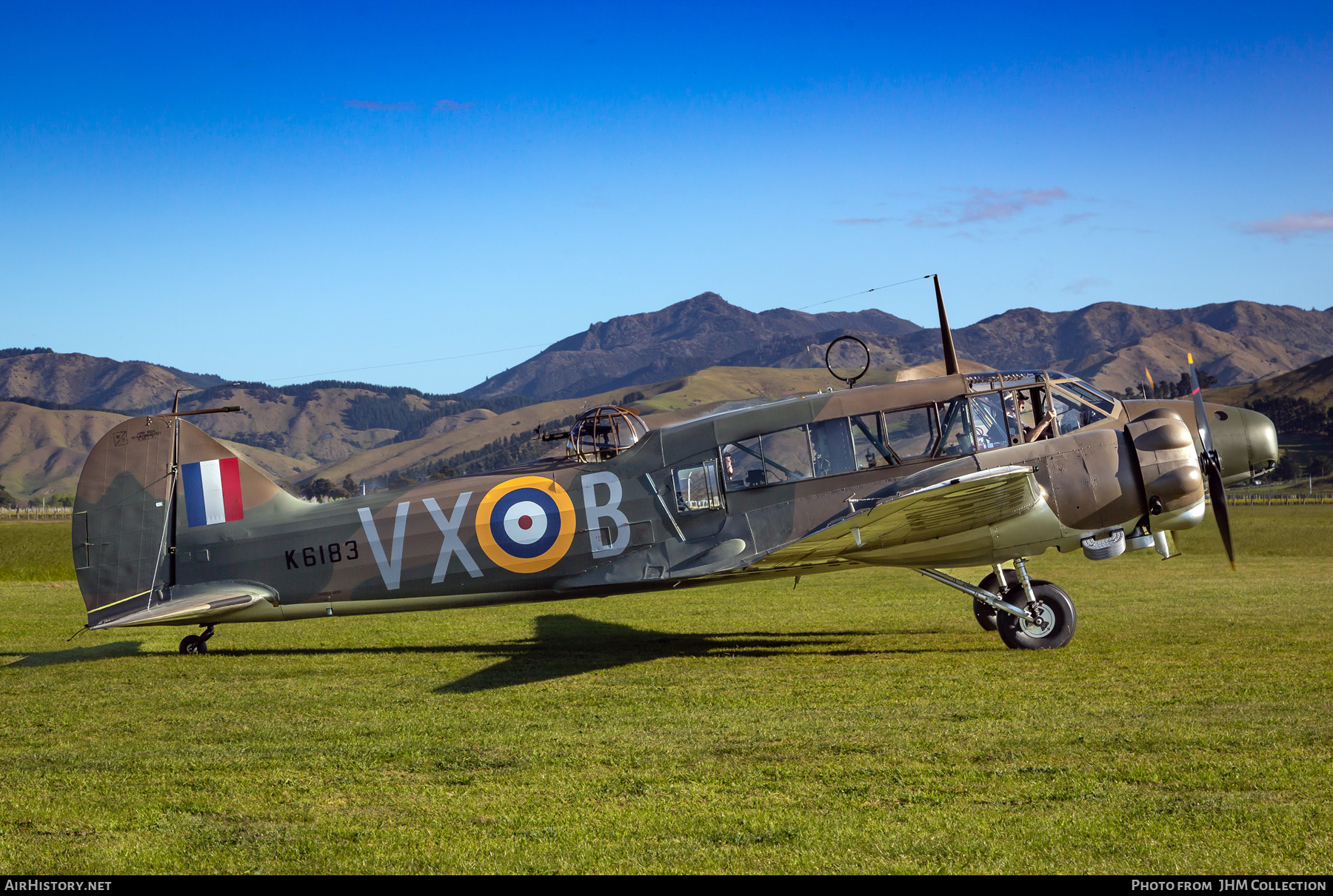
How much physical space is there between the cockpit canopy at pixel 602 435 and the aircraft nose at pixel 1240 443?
7273 millimetres

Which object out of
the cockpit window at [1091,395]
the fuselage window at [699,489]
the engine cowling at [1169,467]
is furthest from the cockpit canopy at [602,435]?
the engine cowling at [1169,467]

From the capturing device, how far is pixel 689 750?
7715 mm

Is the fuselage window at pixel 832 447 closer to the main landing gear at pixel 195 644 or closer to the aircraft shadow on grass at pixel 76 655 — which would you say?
the main landing gear at pixel 195 644

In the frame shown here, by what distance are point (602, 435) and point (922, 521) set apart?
450cm

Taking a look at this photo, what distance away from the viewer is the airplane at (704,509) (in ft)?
38.4

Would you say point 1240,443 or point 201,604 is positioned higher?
point 201,604

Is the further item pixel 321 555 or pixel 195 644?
pixel 195 644

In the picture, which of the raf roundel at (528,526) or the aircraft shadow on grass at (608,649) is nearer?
the aircraft shadow on grass at (608,649)

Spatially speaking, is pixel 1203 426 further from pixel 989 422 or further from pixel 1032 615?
pixel 1032 615

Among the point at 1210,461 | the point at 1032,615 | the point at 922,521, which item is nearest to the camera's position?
the point at 922,521

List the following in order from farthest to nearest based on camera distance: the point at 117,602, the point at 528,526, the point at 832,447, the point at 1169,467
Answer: the point at 117,602, the point at 528,526, the point at 832,447, the point at 1169,467

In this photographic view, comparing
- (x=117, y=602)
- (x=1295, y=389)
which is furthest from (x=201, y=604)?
(x=1295, y=389)

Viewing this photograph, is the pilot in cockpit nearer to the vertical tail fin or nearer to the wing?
the wing
